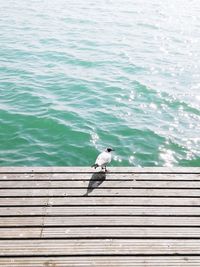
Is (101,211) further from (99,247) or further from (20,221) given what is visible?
(20,221)

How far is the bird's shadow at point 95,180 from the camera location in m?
8.76

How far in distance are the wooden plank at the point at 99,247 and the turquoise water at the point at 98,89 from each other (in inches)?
232

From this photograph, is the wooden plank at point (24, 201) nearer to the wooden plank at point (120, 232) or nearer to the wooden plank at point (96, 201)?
the wooden plank at point (96, 201)

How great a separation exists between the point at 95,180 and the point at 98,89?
384 inches

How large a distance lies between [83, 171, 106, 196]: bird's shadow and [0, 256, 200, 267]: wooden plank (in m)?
2.05

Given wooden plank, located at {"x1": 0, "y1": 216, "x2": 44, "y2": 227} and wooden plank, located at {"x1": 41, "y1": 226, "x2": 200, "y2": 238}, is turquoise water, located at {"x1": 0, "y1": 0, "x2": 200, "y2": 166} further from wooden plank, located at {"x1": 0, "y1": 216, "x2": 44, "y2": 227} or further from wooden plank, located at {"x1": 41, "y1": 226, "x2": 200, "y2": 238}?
wooden plank, located at {"x1": 41, "y1": 226, "x2": 200, "y2": 238}

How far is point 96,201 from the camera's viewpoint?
831 cm

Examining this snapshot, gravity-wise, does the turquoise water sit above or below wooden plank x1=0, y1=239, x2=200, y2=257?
below

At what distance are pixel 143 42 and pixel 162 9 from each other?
11.5 meters

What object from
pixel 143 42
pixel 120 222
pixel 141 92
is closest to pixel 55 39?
pixel 143 42

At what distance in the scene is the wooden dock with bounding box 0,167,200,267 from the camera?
22.3 feet

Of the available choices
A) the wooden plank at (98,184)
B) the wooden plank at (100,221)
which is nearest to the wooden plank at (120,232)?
the wooden plank at (100,221)

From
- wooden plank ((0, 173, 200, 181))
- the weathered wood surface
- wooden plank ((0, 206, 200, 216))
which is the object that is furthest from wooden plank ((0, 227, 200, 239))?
wooden plank ((0, 173, 200, 181))

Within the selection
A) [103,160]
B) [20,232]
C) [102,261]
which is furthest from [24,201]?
[102,261]
